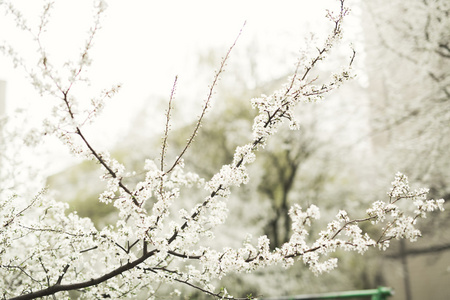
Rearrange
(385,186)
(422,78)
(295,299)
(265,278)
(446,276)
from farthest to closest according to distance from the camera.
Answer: (446,276) < (265,278) < (385,186) < (422,78) < (295,299)

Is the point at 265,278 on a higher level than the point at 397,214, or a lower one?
higher

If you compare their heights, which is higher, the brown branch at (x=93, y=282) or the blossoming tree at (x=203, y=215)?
the blossoming tree at (x=203, y=215)

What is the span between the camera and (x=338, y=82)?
2.43 metres

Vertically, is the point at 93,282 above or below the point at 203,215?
below

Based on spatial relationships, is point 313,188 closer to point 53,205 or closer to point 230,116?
point 230,116

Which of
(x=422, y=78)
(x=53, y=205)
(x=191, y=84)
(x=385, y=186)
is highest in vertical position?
(x=191, y=84)

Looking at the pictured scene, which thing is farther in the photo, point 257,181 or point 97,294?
point 257,181

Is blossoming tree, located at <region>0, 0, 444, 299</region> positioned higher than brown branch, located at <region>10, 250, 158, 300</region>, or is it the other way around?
blossoming tree, located at <region>0, 0, 444, 299</region>

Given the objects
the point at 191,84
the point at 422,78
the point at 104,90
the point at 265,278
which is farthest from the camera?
the point at 191,84

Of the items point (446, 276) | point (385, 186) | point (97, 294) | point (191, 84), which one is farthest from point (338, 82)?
point (446, 276)

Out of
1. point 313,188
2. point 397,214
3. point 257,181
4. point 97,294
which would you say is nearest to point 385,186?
point 313,188

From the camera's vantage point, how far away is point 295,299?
15.6 feet

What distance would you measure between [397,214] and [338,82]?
35.1 inches

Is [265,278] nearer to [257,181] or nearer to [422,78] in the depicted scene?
[257,181]
